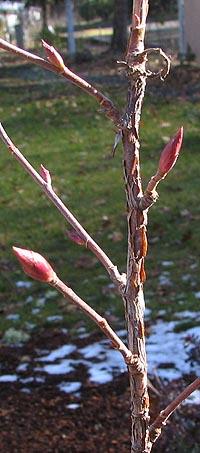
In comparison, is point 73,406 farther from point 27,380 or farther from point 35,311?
point 35,311

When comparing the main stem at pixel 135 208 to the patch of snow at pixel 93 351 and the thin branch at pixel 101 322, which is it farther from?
the patch of snow at pixel 93 351

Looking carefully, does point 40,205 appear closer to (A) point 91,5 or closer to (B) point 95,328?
(B) point 95,328

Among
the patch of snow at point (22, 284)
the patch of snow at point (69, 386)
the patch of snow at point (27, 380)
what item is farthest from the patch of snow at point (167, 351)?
the patch of snow at point (22, 284)

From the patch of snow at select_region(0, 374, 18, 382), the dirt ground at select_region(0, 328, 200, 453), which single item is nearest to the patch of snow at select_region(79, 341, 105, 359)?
the dirt ground at select_region(0, 328, 200, 453)

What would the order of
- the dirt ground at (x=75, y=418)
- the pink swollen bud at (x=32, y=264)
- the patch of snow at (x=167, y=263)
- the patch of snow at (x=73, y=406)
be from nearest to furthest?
the pink swollen bud at (x=32, y=264), the dirt ground at (x=75, y=418), the patch of snow at (x=73, y=406), the patch of snow at (x=167, y=263)

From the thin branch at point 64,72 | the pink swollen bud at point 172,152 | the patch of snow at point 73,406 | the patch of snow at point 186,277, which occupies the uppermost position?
the thin branch at point 64,72

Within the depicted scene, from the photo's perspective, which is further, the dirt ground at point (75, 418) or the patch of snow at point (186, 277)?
the patch of snow at point (186, 277)

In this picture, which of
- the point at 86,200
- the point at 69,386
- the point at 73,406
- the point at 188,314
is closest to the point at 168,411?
the point at 73,406
